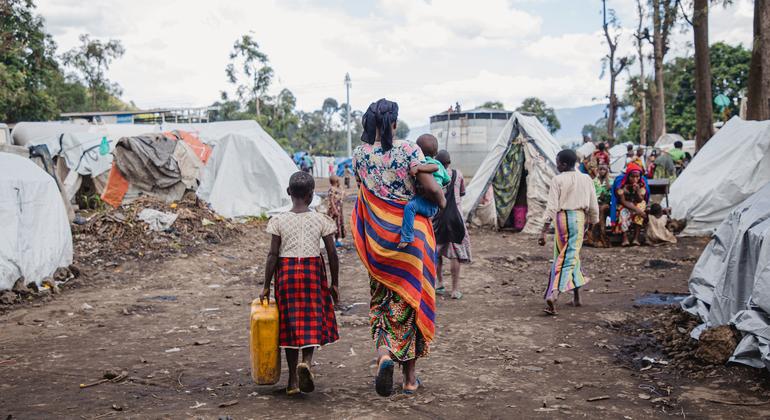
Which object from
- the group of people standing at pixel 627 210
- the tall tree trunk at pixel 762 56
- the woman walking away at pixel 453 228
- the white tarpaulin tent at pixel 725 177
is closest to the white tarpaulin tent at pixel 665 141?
the white tarpaulin tent at pixel 725 177

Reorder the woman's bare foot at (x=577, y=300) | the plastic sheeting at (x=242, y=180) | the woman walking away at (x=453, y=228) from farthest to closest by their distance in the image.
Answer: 1. the plastic sheeting at (x=242, y=180)
2. the woman walking away at (x=453, y=228)
3. the woman's bare foot at (x=577, y=300)

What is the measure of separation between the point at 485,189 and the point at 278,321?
9888mm

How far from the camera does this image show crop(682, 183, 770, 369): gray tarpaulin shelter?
153 inches

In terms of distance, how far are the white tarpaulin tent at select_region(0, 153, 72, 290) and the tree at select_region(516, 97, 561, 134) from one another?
43.3 metres

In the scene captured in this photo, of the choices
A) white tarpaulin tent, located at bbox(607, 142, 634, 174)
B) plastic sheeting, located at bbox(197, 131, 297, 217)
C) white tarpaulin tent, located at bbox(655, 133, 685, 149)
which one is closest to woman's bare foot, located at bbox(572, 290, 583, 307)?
plastic sheeting, located at bbox(197, 131, 297, 217)

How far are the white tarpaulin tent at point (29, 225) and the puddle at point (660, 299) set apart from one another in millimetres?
6714

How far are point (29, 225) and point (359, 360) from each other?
192 inches

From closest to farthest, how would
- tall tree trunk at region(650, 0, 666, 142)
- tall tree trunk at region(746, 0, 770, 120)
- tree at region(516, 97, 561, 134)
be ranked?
tall tree trunk at region(746, 0, 770, 120), tall tree trunk at region(650, 0, 666, 142), tree at region(516, 97, 561, 134)

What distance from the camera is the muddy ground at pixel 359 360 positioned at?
3527 mm

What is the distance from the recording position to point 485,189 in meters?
13.1

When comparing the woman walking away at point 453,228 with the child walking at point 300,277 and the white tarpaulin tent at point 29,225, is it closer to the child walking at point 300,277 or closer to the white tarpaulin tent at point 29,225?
the child walking at point 300,277

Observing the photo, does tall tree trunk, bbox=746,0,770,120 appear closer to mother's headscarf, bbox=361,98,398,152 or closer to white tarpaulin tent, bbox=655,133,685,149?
mother's headscarf, bbox=361,98,398,152

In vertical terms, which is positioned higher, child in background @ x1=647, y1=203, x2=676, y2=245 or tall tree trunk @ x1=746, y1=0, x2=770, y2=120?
tall tree trunk @ x1=746, y1=0, x2=770, y2=120

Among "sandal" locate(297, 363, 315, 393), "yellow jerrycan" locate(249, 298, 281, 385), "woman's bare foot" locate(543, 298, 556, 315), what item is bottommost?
"woman's bare foot" locate(543, 298, 556, 315)
